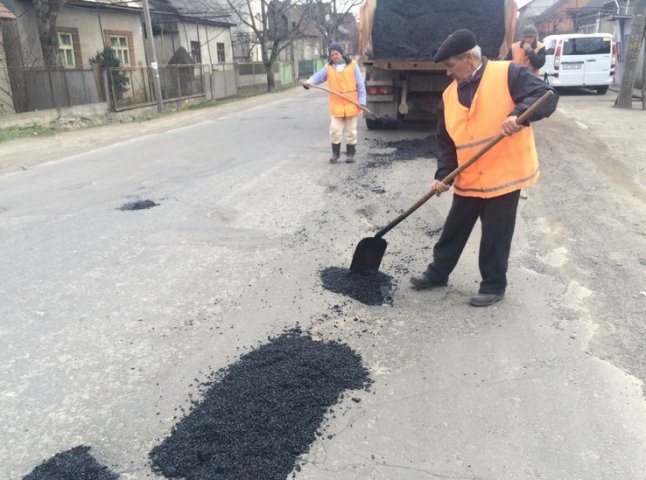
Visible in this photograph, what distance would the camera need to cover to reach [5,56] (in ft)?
49.7

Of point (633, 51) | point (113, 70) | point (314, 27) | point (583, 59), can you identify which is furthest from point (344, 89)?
point (314, 27)

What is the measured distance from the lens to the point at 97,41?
65.1ft

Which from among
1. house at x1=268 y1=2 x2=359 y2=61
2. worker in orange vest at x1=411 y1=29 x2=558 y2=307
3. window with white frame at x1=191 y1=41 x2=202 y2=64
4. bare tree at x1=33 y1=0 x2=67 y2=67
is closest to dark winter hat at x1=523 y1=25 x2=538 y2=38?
worker in orange vest at x1=411 y1=29 x2=558 y2=307

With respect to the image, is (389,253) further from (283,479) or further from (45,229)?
(45,229)

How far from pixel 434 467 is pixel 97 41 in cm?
2116

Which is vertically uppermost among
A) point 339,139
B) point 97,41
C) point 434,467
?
point 97,41

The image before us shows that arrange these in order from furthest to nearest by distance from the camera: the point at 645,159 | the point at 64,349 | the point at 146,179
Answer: the point at 645,159 < the point at 146,179 < the point at 64,349

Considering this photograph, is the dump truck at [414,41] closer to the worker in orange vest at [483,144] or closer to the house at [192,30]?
the worker in orange vest at [483,144]

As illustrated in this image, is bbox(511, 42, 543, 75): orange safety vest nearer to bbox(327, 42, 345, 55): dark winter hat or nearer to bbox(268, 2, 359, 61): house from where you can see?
bbox(327, 42, 345, 55): dark winter hat

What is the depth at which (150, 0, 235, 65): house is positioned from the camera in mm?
26281

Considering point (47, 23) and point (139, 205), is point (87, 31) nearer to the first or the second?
point (47, 23)

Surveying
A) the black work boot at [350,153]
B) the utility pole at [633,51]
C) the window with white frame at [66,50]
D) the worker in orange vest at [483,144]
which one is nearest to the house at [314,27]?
the window with white frame at [66,50]

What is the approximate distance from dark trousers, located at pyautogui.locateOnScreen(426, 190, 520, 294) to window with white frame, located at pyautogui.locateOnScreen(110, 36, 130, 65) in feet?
66.7

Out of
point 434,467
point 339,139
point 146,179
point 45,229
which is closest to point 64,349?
point 434,467
